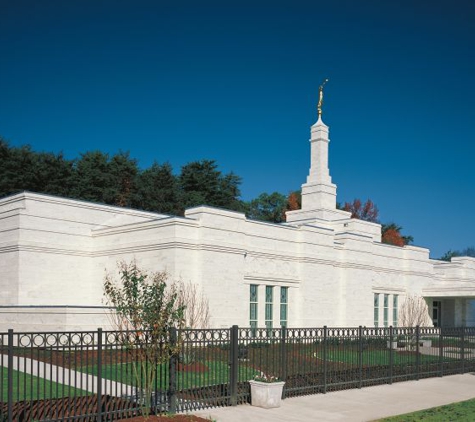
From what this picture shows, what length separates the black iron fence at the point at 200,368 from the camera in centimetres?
1065

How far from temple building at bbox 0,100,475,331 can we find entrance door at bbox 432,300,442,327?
5.96 metres

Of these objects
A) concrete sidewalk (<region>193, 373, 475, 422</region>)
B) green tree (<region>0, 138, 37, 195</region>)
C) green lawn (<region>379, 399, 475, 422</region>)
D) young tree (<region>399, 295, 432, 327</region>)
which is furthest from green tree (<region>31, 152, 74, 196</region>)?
green lawn (<region>379, 399, 475, 422</region>)

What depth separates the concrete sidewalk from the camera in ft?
39.9

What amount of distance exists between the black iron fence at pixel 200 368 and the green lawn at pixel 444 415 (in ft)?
9.16

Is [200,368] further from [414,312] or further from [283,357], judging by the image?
[414,312]

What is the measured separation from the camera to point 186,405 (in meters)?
12.4

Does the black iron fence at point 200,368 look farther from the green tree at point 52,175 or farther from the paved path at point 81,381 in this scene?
the green tree at point 52,175

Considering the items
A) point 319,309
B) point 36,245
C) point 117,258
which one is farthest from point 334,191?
point 36,245

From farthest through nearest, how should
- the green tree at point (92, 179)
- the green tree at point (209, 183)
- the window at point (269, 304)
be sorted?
1. the green tree at point (209, 183)
2. the green tree at point (92, 179)
3. the window at point (269, 304)

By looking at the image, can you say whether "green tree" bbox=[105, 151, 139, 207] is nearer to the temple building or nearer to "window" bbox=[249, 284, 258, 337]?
the temple building

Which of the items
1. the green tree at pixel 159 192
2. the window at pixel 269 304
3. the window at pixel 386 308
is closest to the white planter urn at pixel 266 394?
the window at pixel 269 304

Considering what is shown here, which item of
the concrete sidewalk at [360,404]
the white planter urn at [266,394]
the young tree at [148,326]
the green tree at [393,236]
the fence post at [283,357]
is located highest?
the green tree at [393,236]

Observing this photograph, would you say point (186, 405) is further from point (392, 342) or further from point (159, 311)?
point (392, 342)

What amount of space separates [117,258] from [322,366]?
15851 mm
